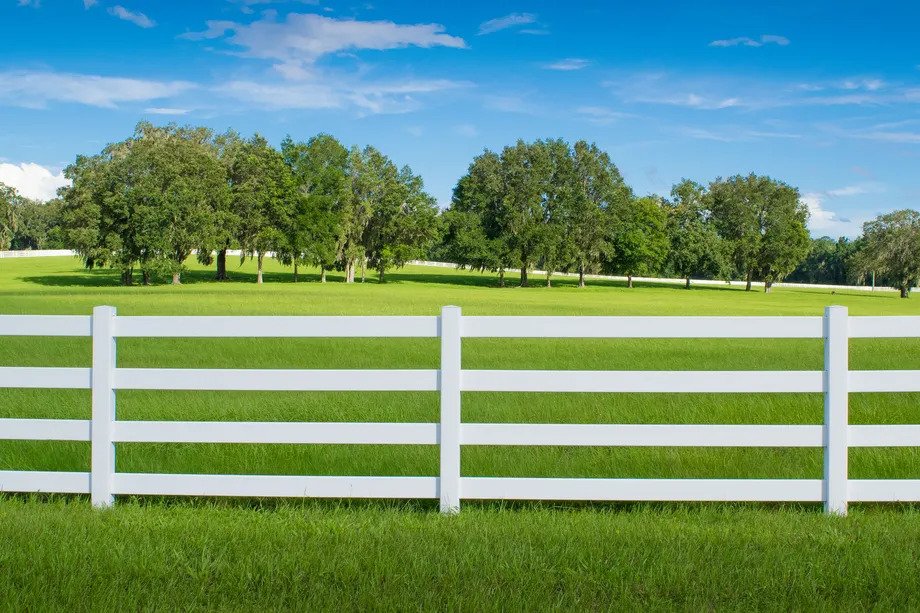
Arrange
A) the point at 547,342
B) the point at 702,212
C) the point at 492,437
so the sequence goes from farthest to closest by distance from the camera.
A: the point at 702,212 < the point at 547,342 < the point at 492,437

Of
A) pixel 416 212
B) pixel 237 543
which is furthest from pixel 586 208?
pixel 237 543

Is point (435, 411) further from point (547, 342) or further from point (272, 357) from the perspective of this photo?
point (547, 342)

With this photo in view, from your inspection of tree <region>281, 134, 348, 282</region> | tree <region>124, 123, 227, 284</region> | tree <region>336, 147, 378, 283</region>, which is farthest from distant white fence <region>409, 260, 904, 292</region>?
tree <region>124, 123, 227, 284</region>

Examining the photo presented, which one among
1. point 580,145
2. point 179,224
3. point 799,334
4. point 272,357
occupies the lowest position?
point 272,357

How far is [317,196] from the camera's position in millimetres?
96062

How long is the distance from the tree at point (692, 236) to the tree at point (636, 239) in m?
1.83

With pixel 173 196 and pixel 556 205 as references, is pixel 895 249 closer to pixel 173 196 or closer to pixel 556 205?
pixel 556 205

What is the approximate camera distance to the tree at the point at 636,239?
→ 361 ft

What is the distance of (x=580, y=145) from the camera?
108500 mm

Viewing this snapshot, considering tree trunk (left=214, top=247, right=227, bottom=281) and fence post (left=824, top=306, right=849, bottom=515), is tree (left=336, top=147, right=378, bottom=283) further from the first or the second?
fence post (left=824, top=306, right=849, bottom=515)

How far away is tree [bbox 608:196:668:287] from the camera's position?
110 m

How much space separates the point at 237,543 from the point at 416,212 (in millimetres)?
99023

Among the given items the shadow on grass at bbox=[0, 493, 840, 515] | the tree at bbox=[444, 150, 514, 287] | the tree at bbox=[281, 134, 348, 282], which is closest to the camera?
the shadow on grass at bbox=[0, 493, 840, 515]

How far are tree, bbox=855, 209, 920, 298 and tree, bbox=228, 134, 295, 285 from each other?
227 feet
